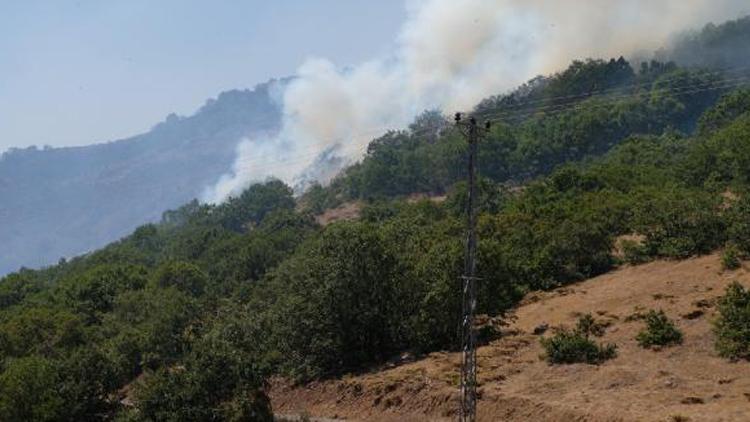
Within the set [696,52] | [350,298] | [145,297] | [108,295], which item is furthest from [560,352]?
[696,52]

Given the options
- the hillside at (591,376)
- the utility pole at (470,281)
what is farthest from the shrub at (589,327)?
the utility pole at (470,281)

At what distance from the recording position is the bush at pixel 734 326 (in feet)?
105

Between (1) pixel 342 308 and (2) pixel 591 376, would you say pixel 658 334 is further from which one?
(1) pixel 342 308

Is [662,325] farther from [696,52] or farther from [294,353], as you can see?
[696,52]

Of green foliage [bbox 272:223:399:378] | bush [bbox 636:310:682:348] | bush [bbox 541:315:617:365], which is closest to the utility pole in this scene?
bush [bbox 541:315:617:365]

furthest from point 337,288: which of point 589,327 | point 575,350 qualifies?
point 575,350

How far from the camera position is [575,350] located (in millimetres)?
36469

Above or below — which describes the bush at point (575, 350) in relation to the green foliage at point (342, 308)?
below

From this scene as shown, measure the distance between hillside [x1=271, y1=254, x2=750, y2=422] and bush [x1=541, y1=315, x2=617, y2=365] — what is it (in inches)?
23.1

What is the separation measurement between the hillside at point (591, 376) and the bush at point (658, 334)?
1.90 ft

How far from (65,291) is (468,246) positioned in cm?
7154

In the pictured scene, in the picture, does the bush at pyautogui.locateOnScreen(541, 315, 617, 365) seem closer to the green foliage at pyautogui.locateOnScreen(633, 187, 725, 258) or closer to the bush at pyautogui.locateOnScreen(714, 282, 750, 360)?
the bush at pyautogui.locateOnScreen(714, 282, 750, 360)

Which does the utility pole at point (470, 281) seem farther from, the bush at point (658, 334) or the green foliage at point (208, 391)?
the bush at point (658, 334)

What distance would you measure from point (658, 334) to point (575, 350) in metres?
3.96
